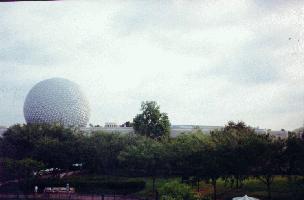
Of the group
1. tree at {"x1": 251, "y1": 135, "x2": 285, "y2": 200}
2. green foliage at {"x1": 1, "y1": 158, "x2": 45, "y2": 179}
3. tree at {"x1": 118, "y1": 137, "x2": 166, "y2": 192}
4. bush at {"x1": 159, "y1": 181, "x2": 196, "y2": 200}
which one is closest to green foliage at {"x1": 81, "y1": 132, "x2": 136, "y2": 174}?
tree at {"x1": 118, "y1": 137, "x2": 166, "y2": 192}

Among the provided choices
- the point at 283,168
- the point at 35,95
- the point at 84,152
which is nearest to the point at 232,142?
the point at 283,168

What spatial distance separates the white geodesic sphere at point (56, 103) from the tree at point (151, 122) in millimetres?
8262

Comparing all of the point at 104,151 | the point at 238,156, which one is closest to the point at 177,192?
the point at 238,156

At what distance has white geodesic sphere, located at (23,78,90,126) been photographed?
3600cm

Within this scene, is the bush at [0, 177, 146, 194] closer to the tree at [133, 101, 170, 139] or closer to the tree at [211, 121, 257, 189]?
the tree at [211, 121, 257, 189]

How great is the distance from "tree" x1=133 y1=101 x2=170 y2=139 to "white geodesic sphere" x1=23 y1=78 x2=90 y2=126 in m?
8.26

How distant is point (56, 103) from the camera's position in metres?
35.9

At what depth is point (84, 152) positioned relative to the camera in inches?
898

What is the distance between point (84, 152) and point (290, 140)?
1215cm

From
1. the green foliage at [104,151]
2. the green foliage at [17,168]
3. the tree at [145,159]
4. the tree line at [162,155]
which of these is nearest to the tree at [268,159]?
the tree line at [162,155]

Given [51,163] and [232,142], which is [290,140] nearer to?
[232,142]

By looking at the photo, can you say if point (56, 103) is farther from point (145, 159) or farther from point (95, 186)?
point (145, 159)

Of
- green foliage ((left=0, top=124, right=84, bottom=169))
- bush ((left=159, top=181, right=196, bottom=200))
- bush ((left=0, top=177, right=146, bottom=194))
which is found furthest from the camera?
green foliage ((left=0, top=124, right=84, bottom=169))

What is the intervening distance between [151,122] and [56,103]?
1009cm
